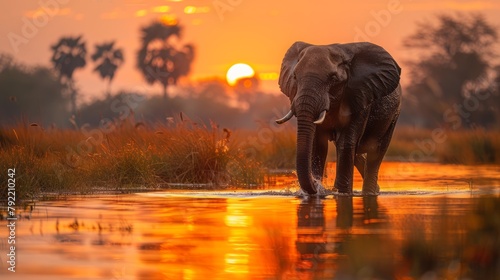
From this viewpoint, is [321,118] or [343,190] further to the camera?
[343,190]

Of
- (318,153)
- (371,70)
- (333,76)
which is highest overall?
(371,70)

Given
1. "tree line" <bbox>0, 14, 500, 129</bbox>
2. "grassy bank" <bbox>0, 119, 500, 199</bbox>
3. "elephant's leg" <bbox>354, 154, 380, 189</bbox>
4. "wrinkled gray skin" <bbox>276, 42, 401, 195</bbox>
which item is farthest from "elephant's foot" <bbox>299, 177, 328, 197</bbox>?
"tree line" <bbox>0, 14, 500, 129</bbox>

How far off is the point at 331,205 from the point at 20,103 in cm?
5904

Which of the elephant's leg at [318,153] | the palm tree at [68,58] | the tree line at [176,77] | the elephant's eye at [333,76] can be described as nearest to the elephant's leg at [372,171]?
the elephant's leg at [318,153]

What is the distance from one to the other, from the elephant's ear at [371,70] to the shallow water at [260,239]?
1829mm

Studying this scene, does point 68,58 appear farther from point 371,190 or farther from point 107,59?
point 371,190

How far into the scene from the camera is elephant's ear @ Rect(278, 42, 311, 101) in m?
18.8

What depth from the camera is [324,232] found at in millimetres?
13094

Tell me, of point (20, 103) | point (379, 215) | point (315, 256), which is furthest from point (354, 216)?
point (20, 103)

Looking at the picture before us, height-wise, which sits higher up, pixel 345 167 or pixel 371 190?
pixel 345 167

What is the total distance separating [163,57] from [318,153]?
7643cm

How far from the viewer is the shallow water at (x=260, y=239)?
32.9 feet

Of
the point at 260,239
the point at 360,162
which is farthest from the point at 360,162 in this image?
the point at 260,239

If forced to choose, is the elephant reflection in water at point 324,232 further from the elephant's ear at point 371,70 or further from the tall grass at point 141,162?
the tall grass at point 141,162
